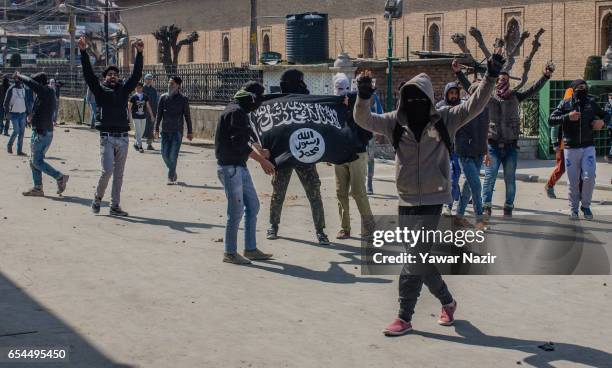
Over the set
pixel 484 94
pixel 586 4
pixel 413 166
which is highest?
pixel 586 4

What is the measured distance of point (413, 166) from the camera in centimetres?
783

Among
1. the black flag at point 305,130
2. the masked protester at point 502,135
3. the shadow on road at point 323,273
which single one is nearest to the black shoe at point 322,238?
the black flag at point 305,130

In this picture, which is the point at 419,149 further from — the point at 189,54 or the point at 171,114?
the point at 189,54

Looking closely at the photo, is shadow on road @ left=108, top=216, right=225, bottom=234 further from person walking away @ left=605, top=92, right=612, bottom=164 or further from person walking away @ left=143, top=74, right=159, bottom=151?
person walking away @ left=605, top=92, right=612, bottom=164

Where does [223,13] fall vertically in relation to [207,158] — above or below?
above

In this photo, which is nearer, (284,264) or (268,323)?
(268,323)

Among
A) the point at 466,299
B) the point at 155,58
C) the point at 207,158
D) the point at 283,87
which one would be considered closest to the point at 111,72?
the point at 283,87

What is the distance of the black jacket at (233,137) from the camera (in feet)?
34.9

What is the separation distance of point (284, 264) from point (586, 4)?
3964 centimetres

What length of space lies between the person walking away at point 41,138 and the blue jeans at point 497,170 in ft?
20.8

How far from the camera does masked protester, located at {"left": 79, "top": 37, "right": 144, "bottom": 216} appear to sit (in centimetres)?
1385

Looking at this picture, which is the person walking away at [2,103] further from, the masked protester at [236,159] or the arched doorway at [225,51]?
the arched doorway at [225,51]

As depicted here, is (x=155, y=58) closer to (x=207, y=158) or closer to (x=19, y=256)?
(x=207, y=158)

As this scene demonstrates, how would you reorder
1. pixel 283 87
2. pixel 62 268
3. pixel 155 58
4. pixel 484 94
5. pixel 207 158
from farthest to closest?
pixel 155 58, pixel 207 158, pixel 283 87, pixel 62 268, pixel 484 94
